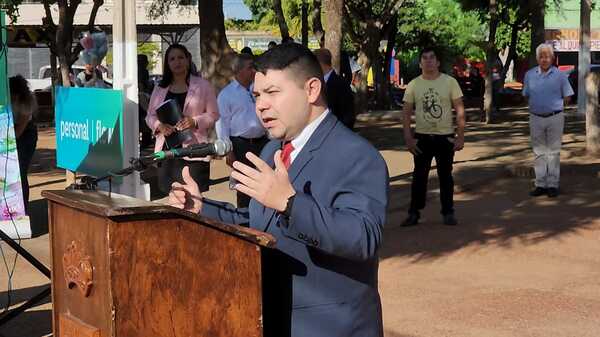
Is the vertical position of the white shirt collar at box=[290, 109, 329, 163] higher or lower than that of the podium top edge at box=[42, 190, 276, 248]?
higher

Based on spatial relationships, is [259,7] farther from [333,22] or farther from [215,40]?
[333,22]

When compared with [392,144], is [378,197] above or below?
above

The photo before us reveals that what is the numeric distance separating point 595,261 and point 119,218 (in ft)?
22.5

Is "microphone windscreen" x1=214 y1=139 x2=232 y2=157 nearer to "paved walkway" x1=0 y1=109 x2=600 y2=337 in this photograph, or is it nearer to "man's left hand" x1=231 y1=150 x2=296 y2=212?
"man's left hand" x1=231 y1=150 x2=296 y2=212

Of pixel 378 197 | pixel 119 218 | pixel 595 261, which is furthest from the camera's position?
pixel 595 261

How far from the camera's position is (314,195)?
3.16 m

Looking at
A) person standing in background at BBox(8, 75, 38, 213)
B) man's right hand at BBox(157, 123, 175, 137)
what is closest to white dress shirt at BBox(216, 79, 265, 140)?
man's right hand at BBox(157, 123, 175, 137)

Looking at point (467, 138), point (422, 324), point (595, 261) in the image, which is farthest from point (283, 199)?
point (467, 138)

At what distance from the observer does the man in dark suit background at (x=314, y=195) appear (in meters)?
3.13

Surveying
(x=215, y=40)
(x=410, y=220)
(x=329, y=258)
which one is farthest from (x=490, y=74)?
(x=329, y=258)

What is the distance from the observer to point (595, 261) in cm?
908

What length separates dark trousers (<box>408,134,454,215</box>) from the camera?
10508 millimetres

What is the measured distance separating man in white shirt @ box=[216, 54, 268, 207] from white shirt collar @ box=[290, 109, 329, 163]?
19.9 ft

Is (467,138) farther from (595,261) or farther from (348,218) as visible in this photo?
(348,218)
